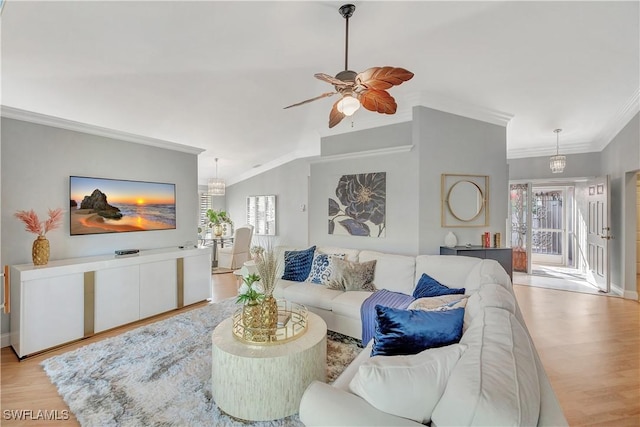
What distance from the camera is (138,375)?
241 cm

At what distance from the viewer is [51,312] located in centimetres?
294

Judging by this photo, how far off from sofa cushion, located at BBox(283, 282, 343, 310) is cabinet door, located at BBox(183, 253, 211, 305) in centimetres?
165

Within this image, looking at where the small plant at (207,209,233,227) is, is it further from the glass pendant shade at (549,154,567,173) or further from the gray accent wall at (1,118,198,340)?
the glass pendant shade at (549,154,567,173)

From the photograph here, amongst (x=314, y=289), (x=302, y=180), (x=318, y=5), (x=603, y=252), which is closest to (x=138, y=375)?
(x=314, y=289)

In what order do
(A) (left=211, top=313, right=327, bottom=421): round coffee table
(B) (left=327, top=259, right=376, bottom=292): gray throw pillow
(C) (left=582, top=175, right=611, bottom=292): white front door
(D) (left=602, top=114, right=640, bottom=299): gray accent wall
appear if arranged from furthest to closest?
(C) (left=582, top=175, right=611, bottom=292): white front door
(D) (left=602, top=114, right=640, bottom=299): gray accent wall
(B) (left=327, top=259, right=376, bottom=292): gray throw pillow
(A) (left=211, top=313, right=327, bottom=421): round coffee table

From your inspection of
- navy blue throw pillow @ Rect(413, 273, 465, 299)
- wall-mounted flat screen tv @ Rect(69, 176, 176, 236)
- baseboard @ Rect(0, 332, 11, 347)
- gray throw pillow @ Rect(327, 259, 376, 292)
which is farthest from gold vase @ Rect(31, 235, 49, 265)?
navy blue throw pillow @ Rect(413, 273, 465, 299)

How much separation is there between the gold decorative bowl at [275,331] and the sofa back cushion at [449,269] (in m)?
1.44

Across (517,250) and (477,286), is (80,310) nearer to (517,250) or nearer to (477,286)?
(477,286)

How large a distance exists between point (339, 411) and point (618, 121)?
6.36 metres

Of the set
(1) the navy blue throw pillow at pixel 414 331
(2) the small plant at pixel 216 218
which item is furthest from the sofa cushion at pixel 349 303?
(2) the small plant at pixel 216 218

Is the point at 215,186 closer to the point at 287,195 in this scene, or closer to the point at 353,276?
the point at 287,195

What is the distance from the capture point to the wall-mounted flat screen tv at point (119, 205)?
3.55 m

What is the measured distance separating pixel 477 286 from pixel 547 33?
7.91ft

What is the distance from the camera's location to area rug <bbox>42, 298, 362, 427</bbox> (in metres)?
1.94
